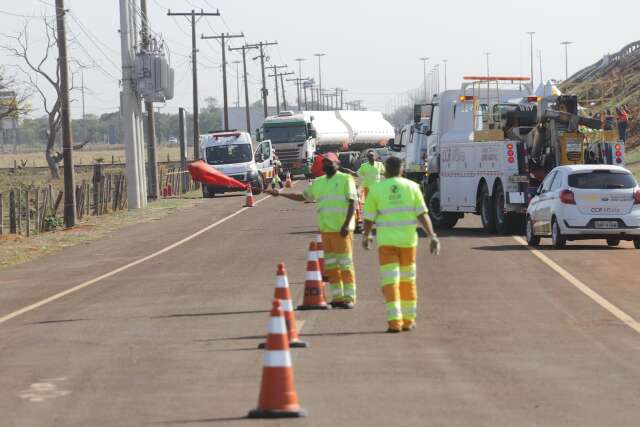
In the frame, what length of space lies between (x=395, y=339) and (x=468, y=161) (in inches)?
739

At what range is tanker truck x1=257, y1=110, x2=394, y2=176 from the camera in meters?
75.6

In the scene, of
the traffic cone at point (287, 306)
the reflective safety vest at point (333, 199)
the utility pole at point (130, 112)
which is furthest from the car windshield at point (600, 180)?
→ the utility pole at point (130, 112)

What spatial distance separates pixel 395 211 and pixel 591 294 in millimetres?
4322

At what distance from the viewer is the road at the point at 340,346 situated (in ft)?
32.1

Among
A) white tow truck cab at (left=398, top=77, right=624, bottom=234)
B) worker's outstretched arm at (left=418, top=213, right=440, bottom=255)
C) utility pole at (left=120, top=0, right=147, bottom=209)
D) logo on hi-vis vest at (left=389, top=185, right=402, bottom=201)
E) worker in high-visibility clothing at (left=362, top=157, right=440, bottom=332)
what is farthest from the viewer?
utility pole at (left=120, top=0, right=147, bottom=209)

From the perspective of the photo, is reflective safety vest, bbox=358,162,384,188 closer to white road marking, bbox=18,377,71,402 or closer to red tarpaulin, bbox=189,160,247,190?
red tarpaulin, bbox=189,160,247,190

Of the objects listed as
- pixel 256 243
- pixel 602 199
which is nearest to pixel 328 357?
pixel 602 199

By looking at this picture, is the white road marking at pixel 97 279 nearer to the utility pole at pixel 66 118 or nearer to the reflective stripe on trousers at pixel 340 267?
the reflective stripe on trousers at pixel 340 267

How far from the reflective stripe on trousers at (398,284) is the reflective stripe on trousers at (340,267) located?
1979mm

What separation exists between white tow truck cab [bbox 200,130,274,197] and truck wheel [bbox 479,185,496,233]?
28.2 m

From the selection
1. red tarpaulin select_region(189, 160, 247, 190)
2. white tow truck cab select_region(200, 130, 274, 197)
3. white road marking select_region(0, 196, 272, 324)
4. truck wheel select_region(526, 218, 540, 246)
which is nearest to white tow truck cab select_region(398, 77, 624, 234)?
truck wheel select_region(526, 218, 540, 246)

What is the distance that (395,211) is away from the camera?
1438 cm

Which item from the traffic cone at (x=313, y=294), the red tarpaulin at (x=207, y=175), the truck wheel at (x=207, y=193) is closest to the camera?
the traffic cone at (x=313, y=294)

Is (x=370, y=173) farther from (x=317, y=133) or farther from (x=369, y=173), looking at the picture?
(x=317, y=133)
